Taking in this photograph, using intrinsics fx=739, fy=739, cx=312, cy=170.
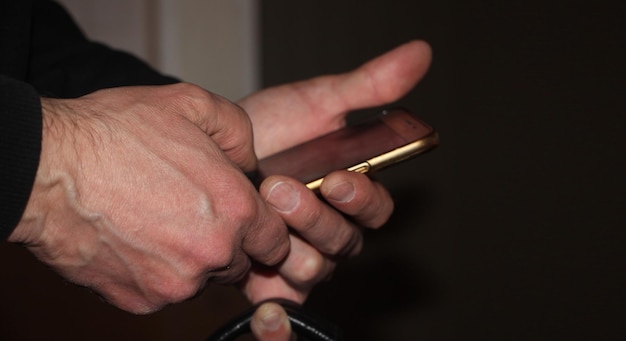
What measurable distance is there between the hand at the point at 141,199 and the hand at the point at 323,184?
0.06m

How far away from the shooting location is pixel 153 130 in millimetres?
591

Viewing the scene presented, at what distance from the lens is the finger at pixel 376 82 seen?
81 centimetres

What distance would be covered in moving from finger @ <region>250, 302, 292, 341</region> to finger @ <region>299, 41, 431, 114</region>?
1.00 feet

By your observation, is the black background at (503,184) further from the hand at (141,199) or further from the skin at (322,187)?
the hand at (141,199)

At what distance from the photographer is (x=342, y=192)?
2.23 ft

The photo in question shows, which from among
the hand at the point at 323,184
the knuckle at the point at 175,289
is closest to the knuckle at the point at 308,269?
the hand at the point at 323,184

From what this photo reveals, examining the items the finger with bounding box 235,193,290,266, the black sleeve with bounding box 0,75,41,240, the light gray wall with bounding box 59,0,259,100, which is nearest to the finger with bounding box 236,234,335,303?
the finger with bounding box 235,193,290,266

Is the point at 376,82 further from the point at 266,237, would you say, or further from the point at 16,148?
the point at 16,148

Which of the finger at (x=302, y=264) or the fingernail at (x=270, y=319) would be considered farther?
the finger at (x=302, y=264)

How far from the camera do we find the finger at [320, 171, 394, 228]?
2.19 ft

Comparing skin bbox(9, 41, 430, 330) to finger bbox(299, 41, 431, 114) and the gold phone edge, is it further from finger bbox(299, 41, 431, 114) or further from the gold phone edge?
finger bbox(299, 41, 431, 114)

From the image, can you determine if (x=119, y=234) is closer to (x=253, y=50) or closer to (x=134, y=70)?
(x=134, y=70)

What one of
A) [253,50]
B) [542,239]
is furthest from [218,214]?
[253,50]

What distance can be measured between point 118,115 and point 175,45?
4.43 feet
